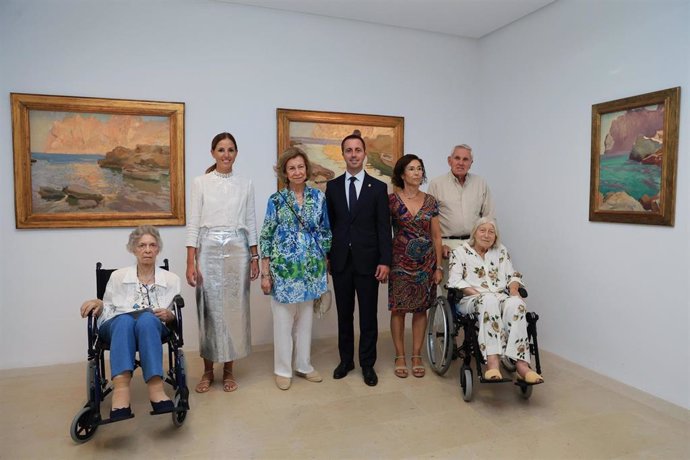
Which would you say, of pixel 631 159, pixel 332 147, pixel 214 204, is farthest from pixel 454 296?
pixel 332 147

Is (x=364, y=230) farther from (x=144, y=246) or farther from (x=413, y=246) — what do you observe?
(x=144, y=246)

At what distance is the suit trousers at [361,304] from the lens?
3.36 metres

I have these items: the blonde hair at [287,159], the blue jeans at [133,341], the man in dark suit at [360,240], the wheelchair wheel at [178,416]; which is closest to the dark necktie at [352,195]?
the man in dark suit at [360,240]

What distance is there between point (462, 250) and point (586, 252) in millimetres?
1065

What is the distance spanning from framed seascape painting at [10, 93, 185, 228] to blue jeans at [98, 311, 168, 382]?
1370 mm

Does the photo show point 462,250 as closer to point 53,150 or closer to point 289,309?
point 289,309

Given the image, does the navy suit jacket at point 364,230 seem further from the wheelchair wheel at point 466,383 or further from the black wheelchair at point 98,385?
the black wheelchair at point 98,385

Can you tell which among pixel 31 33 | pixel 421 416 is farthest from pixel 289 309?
pixel 31 33

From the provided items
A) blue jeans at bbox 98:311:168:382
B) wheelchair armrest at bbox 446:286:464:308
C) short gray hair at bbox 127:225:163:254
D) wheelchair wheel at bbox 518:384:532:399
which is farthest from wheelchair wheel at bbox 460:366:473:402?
short gray hair at bbox 127:225:163:254

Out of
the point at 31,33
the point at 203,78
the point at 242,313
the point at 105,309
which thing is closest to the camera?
the point at 105,309

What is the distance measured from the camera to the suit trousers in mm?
3357

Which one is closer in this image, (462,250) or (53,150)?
(462,250)

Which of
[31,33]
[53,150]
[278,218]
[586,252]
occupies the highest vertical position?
[31,33]

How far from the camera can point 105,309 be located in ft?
9.14
